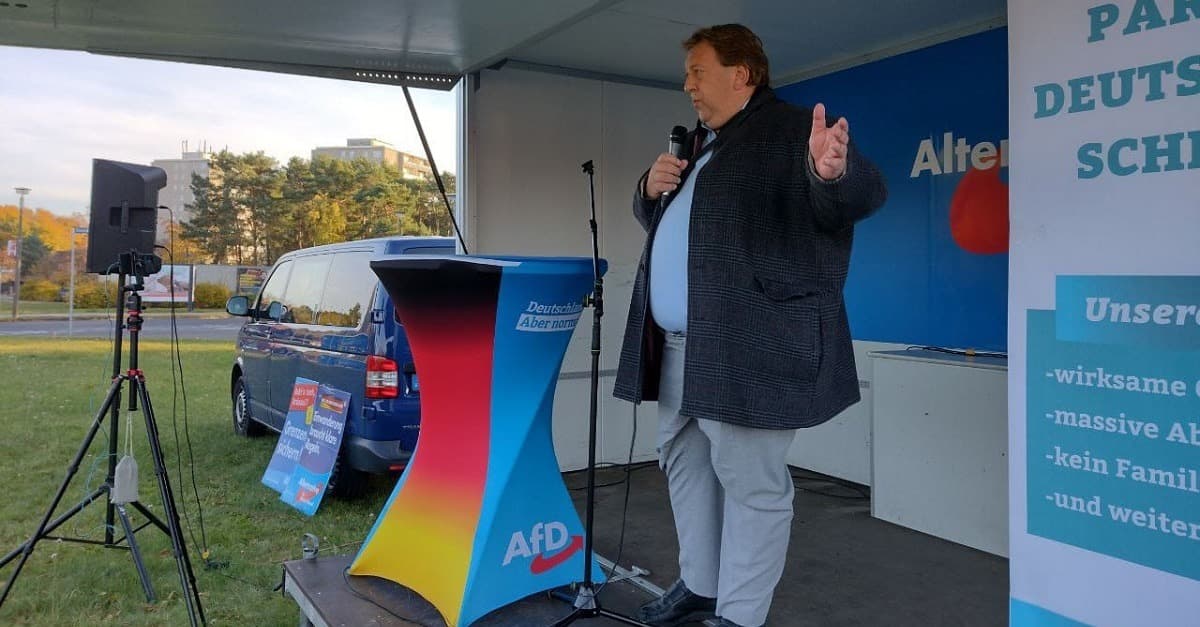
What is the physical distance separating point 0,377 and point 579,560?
12.5 meters

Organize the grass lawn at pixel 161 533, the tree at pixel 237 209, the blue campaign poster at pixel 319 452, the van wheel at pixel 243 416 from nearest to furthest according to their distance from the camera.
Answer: the grass lawn at pixel 161 533, the blue campaign poster at pixel 319 452, the van wheel at pixel 243 416, the tree at pixel 237 209

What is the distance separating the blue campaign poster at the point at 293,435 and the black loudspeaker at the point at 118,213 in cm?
152

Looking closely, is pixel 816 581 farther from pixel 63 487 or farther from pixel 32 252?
pixel 32 252

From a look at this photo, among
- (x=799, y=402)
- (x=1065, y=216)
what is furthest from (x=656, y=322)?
(x=1065, y=216)

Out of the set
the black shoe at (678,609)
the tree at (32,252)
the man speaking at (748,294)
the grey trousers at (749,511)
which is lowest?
the black shoe at (678,609)

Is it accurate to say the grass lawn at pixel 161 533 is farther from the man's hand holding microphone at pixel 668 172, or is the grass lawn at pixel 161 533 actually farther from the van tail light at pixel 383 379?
the man's hand holding microphone at pixel 668 172

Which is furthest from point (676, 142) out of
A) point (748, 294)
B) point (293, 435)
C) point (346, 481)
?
point (293, 435)

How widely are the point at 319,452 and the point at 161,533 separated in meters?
0.87

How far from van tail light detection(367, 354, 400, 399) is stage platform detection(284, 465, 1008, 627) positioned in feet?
4.14

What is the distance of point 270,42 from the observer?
3674 millimetres

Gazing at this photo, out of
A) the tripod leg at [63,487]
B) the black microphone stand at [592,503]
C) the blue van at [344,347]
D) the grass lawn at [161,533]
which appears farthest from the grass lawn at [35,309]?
A: the black microphone stand at [592,503]

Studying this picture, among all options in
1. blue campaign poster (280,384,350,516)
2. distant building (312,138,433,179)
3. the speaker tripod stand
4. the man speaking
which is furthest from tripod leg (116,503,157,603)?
distant building (312,138,433,179)

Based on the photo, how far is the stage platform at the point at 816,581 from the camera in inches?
101

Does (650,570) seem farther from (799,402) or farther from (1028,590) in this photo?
(1028,590)
